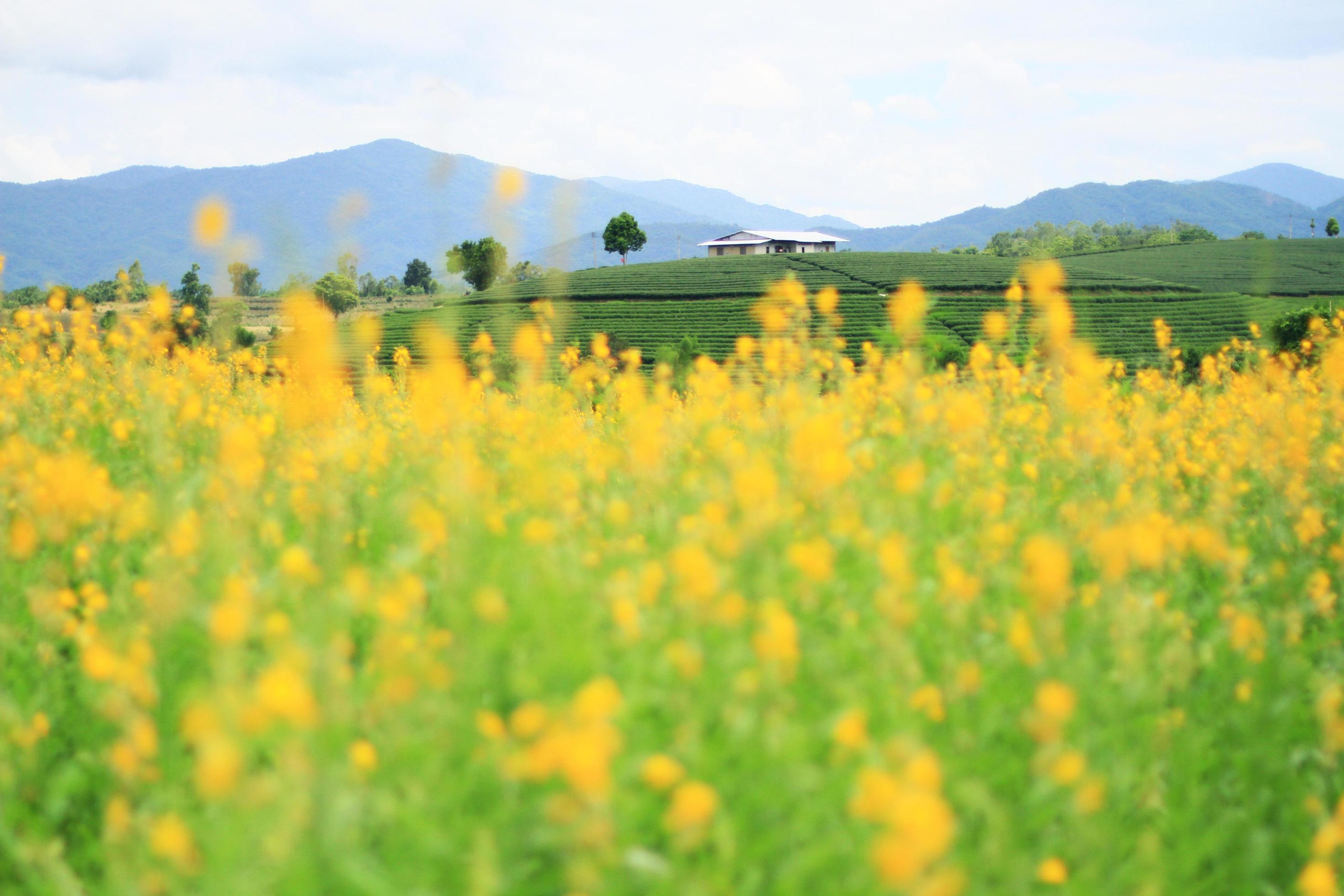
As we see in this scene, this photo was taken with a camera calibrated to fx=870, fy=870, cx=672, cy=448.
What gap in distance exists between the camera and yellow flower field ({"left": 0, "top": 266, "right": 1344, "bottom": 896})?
2125mm

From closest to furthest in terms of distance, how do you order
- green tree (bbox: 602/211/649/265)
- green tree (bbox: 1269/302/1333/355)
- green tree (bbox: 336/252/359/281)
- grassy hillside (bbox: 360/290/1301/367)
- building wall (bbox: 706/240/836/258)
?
green tree (bbox: 336/252/359/281)
green tree (bbox: 1269/302/1333/355)
grassy hillside (bbox: 360/290/1301/367)
green tree (bbox: 602/211/649/265)
building wall (bbox: 706/240/836/258)

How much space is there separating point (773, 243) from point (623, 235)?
23.6 metres

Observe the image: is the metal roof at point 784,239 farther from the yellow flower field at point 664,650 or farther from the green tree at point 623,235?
the yellow flower field at point 664,650

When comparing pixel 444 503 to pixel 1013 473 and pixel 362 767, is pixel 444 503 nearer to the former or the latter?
pixel 362 767

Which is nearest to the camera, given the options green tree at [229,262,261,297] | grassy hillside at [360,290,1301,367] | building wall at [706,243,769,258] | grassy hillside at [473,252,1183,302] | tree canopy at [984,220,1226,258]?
green tree at [229,262,261,297]

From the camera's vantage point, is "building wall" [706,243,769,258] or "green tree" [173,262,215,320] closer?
"green tree" [173,262,215,320]

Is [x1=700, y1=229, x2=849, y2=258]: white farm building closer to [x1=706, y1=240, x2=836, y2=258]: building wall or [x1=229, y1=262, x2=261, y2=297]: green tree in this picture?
[x1=706, y1=240, x2=836, y2=258]: building wall

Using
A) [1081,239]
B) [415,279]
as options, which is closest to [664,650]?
[415,279]

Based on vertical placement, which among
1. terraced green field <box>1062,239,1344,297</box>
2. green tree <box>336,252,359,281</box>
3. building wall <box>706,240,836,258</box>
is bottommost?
green tree <box>336,252,359,281</box>

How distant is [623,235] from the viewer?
112625mm

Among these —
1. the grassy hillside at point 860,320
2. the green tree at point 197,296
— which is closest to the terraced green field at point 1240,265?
the grassy hillside at point 860,320

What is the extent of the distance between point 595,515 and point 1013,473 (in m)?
2.49

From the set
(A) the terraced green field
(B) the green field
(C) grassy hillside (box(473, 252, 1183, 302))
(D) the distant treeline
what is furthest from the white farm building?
(A) the terraced green field

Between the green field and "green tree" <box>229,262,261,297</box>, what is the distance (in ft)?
116
